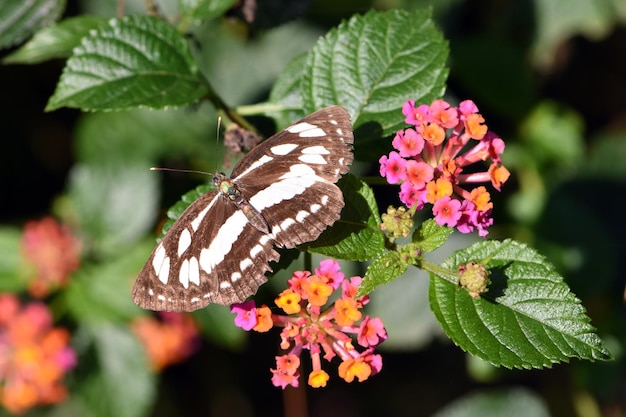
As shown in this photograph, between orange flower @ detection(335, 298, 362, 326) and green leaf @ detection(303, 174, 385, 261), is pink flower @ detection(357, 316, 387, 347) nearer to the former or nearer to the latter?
orange flower @ detection(335, 298, 362, 326)

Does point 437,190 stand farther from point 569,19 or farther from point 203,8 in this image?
point 569,19

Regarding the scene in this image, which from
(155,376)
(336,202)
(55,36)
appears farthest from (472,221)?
(155,376)

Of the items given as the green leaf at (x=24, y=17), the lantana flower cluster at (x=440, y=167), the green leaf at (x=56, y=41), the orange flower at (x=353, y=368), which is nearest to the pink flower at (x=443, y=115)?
the lantana flower cluster at (x=440, y=167)

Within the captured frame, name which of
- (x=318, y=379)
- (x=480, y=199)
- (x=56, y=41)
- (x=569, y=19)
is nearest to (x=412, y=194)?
(x=480, y=199)

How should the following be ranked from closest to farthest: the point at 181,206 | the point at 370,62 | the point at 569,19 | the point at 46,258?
1. the point at 181,206
2. the point at 370,62
3. the point at 46,258
4. the point at 569,19

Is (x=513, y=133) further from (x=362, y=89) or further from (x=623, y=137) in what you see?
(x=362, y=89)
